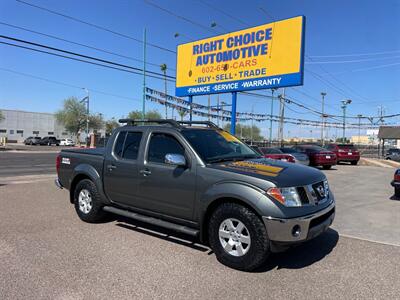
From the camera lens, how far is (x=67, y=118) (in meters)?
75.8

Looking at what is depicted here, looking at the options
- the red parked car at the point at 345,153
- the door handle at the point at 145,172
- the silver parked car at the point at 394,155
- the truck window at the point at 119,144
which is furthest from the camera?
the silver parked car at the point at 394,155

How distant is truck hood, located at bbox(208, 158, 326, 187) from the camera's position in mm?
4305

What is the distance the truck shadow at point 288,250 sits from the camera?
4566 millimetres

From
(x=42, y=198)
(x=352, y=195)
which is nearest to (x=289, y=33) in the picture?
(x=352, y=195)

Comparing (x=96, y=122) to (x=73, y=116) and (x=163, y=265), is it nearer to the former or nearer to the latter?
(x=73, y=116)

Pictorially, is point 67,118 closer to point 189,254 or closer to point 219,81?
point 219,81

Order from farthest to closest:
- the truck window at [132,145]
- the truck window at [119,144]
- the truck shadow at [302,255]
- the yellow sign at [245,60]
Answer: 1. the yellow sign at [245,60]
2. the truck window at [119,144]
3. the truck window at [132,145]
4. the truck shadow at [302,255]

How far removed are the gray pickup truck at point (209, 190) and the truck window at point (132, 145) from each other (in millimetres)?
20

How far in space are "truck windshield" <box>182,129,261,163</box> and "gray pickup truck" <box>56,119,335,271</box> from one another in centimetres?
2

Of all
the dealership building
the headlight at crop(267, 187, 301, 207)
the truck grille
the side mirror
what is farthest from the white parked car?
the headlight at crop(267, 187, 301, 207)

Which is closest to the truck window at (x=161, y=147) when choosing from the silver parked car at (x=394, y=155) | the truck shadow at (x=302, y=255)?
the truck shadow at (x=302, y=255)

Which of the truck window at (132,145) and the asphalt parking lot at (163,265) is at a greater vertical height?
the truck window at (132,145)

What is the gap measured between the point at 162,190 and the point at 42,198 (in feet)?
16.3

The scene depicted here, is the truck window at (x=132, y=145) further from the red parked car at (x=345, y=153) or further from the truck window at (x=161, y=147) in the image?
the red parked car at (x=345, y=153)
